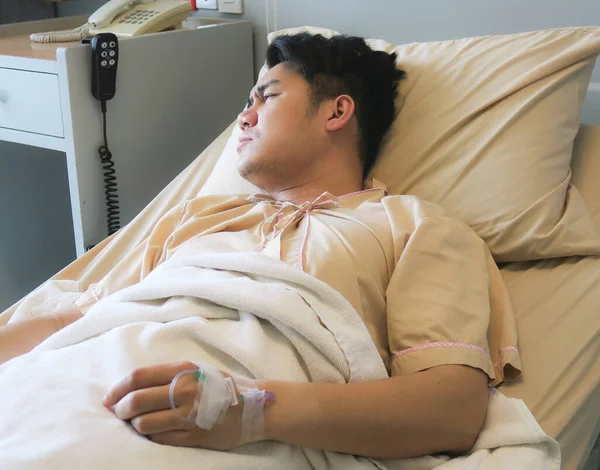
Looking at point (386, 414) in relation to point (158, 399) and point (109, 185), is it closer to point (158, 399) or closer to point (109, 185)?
point (158, 399)

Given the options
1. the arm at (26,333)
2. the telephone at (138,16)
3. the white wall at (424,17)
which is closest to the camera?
the arm at (26,333)

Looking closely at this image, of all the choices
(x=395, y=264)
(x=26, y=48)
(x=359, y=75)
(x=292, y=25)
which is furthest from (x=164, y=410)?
(x=292, y=25)

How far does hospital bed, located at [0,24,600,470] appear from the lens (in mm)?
946

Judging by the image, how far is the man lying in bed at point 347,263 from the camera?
2.61 ft

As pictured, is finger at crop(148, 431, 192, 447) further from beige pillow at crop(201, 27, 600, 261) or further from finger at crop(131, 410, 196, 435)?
beige pillow at crop(201, 27, 600, 261)

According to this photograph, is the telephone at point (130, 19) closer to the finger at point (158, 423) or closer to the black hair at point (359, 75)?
the black hair at point (359, 75)

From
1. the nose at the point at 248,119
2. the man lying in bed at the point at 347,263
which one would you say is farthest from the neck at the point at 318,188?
the nose at the point at 248,119

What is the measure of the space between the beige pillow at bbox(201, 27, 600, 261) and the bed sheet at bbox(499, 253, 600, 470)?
2.1 inches

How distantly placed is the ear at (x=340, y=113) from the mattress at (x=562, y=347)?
1.30ft

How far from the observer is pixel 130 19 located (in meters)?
1.71

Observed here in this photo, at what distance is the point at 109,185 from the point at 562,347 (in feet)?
3.43

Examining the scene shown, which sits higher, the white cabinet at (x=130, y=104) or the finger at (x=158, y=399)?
the white cabinet at (x=130, y=104)

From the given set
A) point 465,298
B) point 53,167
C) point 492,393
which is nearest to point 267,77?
point 465,298

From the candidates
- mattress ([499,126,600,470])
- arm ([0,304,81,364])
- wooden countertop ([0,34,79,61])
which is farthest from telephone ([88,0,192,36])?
mattress ([499,126,600,470])
